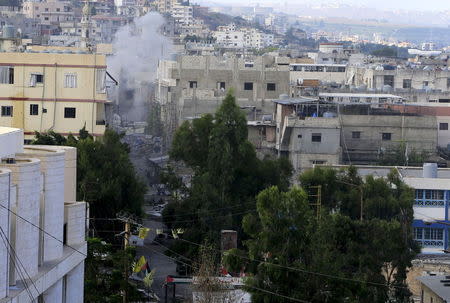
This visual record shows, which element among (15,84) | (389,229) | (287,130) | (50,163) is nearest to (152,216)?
(15,84)

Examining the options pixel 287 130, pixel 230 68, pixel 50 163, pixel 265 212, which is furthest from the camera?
pixel 230 68

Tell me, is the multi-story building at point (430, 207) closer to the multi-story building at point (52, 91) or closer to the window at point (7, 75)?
the multi-story building at point (52, 91)

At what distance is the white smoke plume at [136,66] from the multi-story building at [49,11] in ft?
160

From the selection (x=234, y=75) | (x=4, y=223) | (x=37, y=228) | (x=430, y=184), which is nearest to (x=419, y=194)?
(x=430, y=184)

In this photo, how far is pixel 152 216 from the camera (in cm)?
3691

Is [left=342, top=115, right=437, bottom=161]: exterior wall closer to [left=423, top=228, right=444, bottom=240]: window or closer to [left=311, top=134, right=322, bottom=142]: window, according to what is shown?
[left=311, top=134, right=322, bottom=142]: window

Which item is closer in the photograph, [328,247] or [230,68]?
[328,247]

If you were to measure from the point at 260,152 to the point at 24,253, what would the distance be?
87.7ft

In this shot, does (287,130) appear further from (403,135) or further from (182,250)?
(182,250)

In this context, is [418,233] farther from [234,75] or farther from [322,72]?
[322,72]

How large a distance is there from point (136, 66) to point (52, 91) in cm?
4053

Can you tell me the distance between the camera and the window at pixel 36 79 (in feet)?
122

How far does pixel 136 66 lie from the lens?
256ft

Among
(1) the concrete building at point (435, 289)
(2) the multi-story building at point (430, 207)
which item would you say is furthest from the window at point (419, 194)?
(1) the concrete building at point (435, 289)
